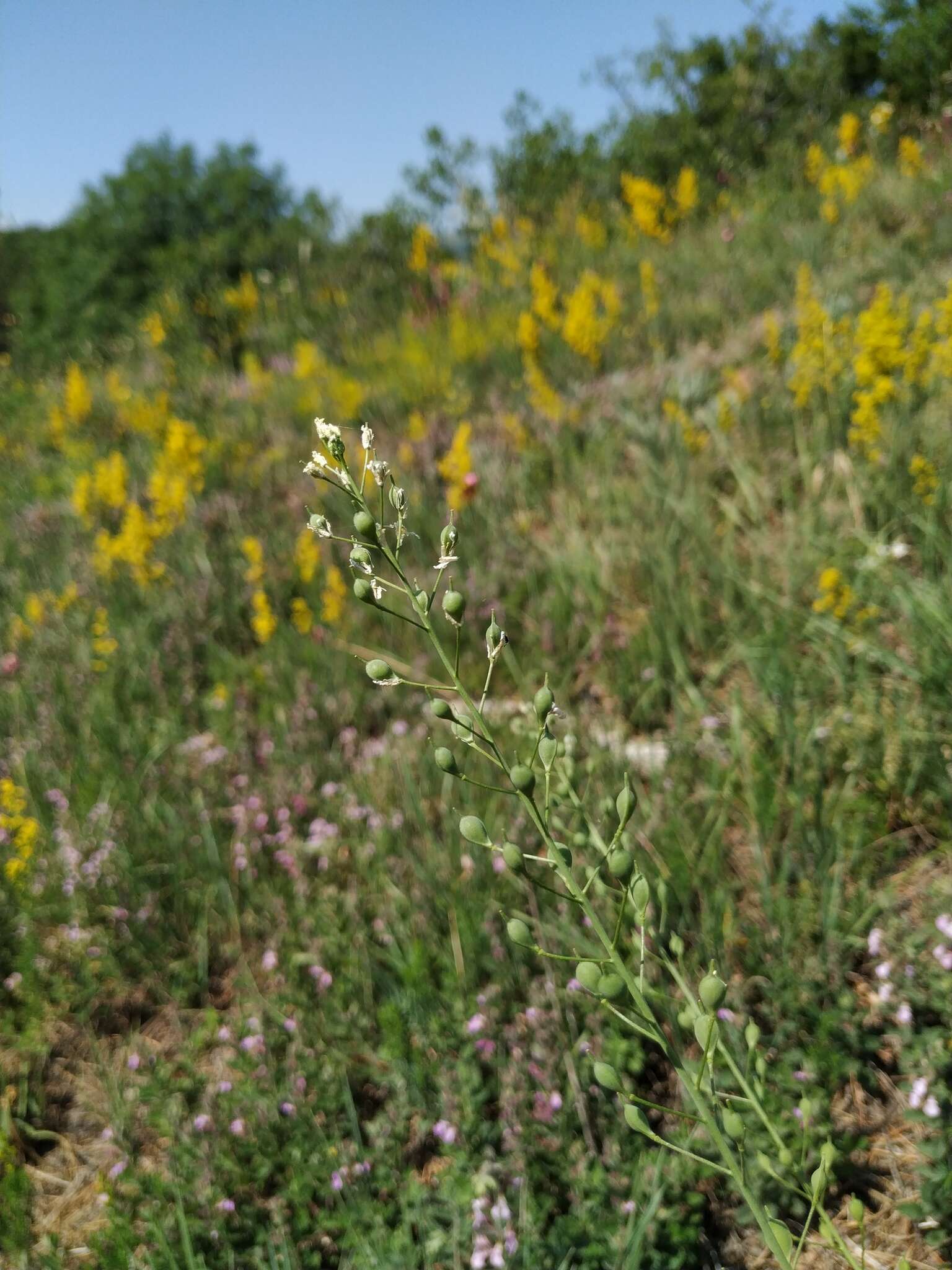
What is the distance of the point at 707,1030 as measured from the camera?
92cm

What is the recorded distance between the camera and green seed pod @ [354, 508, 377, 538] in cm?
90

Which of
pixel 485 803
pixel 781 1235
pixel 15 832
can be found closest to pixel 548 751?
pixel 781 1235

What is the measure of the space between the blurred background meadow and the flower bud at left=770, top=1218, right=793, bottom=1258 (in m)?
0.10

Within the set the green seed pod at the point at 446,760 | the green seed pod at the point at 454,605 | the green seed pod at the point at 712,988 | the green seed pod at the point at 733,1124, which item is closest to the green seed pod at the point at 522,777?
the green seed pod at the point at 446,760

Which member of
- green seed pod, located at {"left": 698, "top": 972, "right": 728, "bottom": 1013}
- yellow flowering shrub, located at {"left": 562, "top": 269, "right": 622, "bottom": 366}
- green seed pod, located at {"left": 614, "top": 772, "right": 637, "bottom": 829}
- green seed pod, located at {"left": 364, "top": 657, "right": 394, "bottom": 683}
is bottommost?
green seed pod, located at {"left": 698, "top": 972, "right": 728, "bottom": 1013}

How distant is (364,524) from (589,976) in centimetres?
51

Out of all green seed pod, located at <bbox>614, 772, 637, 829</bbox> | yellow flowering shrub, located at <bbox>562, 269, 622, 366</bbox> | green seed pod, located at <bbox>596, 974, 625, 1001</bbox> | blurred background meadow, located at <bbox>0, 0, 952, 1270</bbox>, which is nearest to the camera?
green seed pod, located at <bbox>596, 974, 625, 1001</bbox>

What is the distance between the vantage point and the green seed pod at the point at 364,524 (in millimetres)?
904

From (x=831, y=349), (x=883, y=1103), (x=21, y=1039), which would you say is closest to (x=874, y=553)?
(x=831, y=349)

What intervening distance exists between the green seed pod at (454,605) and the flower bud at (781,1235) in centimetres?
69

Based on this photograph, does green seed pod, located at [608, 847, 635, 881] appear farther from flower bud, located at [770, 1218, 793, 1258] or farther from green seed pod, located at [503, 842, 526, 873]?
flower bud, located at [770, 1218, 793, 1258]

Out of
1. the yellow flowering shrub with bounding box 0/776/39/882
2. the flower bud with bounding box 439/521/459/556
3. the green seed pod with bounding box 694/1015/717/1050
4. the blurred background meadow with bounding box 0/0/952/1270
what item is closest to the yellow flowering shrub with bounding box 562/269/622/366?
the blurred background meadow with bounding box 0/0/952/1270

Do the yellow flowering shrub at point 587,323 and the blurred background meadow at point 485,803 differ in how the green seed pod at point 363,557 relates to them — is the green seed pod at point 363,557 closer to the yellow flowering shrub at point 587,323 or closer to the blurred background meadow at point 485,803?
the blurred background meadow at point 485,803

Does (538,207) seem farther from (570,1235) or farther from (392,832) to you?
(570,1235)
